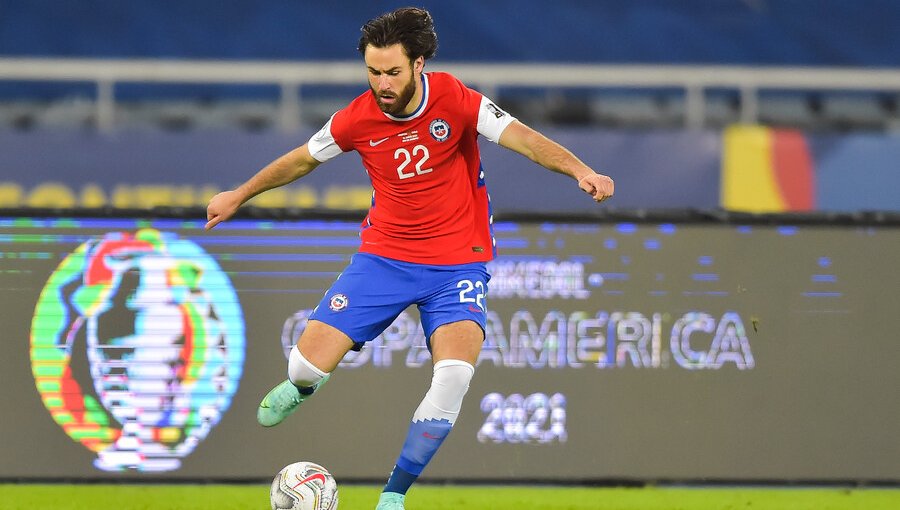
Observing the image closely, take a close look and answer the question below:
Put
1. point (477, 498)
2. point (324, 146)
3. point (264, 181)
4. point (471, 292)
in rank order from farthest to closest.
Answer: point (477, 498) < point (264, 181) < point (324, 146) < point (471, 292)

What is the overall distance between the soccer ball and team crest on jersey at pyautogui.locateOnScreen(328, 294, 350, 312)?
679 mm

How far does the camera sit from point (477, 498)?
7.36m

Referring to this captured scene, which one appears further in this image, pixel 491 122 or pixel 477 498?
pixel 477 498

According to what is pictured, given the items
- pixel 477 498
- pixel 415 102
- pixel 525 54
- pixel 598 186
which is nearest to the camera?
pixel 598 186

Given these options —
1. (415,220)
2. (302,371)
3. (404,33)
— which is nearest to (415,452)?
(302,371)

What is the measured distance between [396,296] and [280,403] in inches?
27.1

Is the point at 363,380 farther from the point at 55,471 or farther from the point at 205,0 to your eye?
the point at 205,0

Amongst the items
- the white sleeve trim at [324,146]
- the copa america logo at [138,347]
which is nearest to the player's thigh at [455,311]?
the white sleeve trim at [324,146]

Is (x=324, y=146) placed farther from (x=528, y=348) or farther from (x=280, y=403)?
(x=528, y=348)

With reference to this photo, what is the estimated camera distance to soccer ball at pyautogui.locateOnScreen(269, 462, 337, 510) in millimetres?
6188

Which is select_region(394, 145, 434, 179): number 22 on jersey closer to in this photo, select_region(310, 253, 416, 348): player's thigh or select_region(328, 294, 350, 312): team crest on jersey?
select_region(310, 253, 416, 348): player's thigh

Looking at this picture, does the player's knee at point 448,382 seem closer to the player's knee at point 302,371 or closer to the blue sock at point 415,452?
the blue sock at point 415,452

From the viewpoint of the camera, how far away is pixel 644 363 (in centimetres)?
772

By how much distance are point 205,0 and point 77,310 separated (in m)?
6.23
